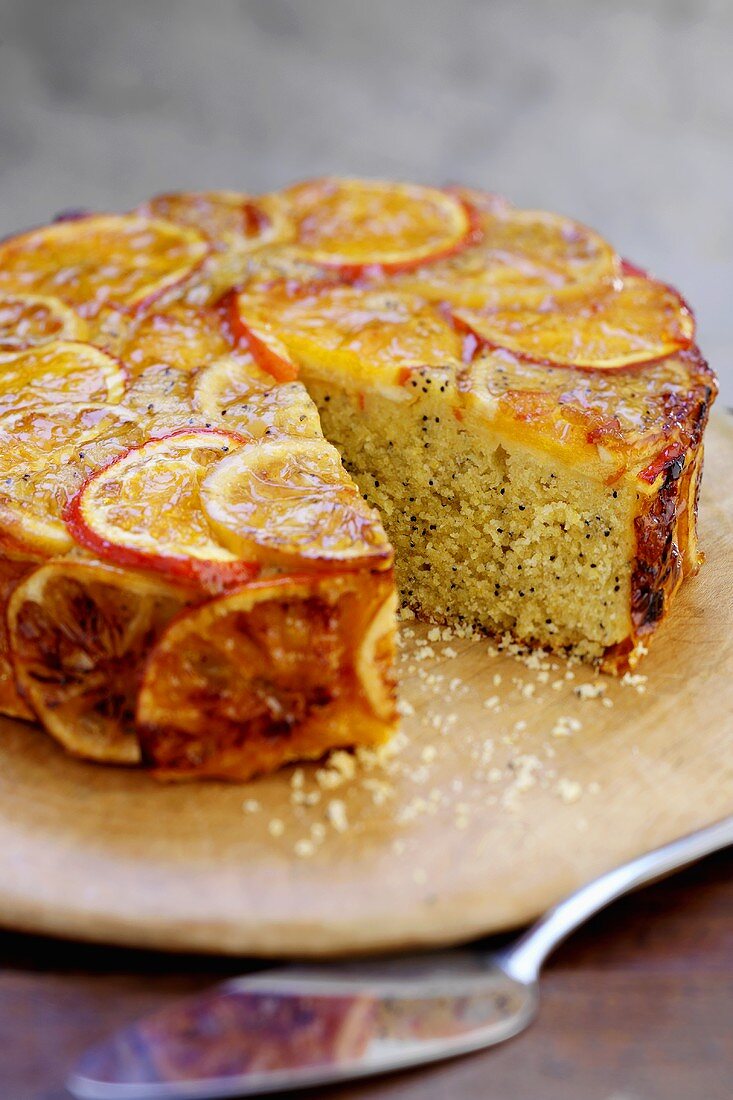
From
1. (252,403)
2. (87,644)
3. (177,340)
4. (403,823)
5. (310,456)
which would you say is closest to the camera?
(403,823)

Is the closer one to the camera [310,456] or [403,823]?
[403,823]

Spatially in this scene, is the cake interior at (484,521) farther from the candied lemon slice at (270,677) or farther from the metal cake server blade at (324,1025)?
the metal cake server blade at (324,1025)

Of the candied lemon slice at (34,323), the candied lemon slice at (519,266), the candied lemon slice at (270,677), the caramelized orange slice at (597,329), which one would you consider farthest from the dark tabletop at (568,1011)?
the candied lemon slice at (519,266)

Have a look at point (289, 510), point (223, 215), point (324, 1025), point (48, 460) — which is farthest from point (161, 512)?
point (223, 215)

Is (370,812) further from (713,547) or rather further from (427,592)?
(713,547)

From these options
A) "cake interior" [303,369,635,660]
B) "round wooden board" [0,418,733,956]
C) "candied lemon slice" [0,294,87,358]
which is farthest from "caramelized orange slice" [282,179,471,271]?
"round wooden board" [0,418,733,956]

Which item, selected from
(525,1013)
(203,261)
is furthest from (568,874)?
(203,261)

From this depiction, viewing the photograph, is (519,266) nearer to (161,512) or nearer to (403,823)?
(161,512)
